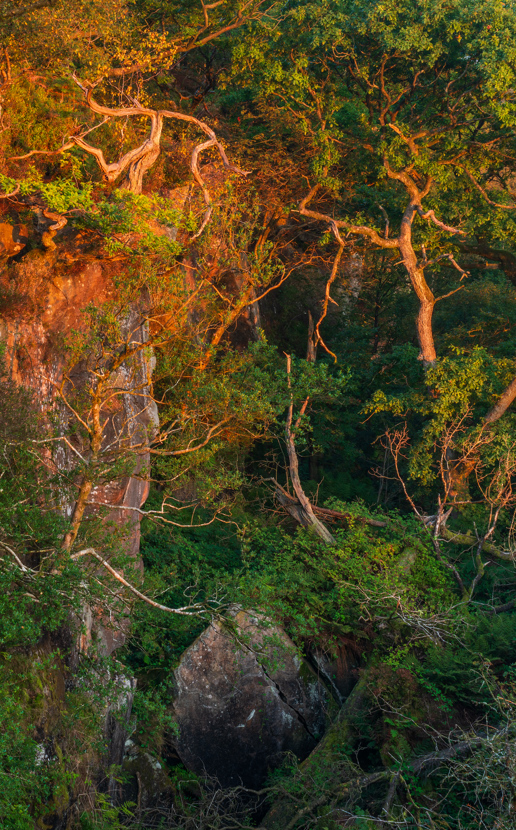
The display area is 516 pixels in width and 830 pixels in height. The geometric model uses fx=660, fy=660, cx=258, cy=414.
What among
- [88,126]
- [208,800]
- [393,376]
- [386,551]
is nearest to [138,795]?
[208,800]

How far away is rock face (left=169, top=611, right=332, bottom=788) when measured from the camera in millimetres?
10867

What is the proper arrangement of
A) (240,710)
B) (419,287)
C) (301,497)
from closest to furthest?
(240,710) → (301,497) → (419,287)

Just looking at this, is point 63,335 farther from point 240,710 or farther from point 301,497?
point 240,710

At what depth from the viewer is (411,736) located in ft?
32.7

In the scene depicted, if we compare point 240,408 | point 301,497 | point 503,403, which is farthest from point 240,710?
point 503,403

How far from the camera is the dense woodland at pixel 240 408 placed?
27.3 feet

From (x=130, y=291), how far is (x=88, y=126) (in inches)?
158

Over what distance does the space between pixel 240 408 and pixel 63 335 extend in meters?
3.45

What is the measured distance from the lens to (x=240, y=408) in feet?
40.9

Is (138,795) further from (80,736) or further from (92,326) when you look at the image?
(92,326)

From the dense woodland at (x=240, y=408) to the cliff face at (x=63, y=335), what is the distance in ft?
0.20

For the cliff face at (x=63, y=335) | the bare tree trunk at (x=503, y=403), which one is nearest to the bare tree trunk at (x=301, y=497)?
the cliff face at (x=63, y=335)

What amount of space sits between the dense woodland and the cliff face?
0.06 m

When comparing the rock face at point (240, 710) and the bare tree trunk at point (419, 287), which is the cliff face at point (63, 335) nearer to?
the rock face at point (240, 710)
